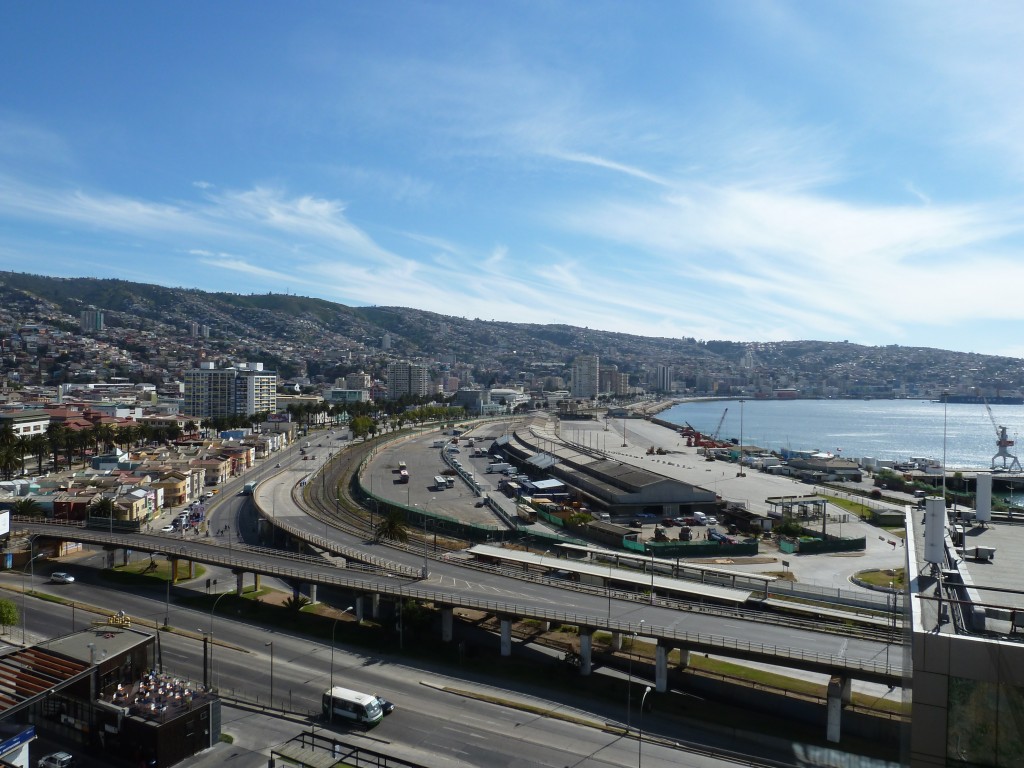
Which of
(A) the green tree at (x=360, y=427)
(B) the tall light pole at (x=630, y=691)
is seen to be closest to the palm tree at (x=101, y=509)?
(B) the tall light pole at (x=630, y=691)

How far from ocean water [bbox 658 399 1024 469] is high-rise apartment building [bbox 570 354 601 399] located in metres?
20.5

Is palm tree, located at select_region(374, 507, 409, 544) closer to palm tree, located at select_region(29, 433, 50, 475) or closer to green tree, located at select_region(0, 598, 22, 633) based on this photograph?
green tree, located at select_region(0, 598, 22, 633)

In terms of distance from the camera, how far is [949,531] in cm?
1091

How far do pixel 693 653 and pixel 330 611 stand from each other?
10.9m

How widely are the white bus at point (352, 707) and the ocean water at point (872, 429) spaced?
62.0 m

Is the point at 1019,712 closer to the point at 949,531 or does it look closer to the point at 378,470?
the point at 949,531

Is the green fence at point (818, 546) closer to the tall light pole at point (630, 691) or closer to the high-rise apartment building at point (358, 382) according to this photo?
the tall light pole at point (630, 691)

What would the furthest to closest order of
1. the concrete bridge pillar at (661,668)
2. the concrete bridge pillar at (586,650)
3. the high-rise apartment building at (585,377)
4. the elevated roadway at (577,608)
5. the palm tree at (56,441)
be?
the high-rise apartment building at (585,377) < the palm tree at (56,441) < the concrete bridge pillar at (586,650) < the concrete bridge pillar at (661,668) < the elevated roadway at (577,608)

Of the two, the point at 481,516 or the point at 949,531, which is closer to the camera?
the point at 949,531

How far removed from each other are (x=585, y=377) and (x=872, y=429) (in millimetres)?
76288

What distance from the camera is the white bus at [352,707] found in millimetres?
14411

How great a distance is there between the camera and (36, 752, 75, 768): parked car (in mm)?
12500

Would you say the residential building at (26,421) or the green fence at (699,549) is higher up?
the residential building at (26,421)

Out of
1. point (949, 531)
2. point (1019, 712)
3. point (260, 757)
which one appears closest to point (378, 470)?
point (260, 757)
